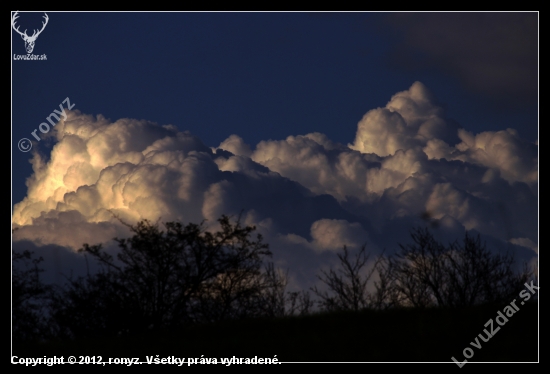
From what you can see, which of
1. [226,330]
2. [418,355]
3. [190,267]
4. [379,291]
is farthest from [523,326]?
[379,291]

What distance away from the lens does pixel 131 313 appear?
20688 millimetres

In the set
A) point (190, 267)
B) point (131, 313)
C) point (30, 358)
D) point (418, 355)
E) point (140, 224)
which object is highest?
point (140, 224)

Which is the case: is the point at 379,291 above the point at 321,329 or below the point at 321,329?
above

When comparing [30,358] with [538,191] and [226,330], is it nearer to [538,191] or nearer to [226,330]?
[226,330]

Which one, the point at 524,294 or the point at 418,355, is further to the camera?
the point at 524,294

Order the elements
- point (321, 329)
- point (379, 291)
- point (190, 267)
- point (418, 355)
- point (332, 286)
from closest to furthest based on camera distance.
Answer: point (418, 355) → point (321, 329) → point (190, 267) → point (332, 286) → point (379, 291)

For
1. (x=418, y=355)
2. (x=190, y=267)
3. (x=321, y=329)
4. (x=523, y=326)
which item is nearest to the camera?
(x=418, y=355)

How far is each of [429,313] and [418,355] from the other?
A: 3.46 m

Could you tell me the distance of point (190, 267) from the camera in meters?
22.6

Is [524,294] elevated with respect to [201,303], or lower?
lower

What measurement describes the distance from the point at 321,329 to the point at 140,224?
11.3m

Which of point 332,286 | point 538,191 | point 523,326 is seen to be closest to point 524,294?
point 523,326

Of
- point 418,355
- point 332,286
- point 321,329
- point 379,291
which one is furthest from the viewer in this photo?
point 379,291

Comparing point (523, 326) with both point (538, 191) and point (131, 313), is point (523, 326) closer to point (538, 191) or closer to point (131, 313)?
point (538, 191)
